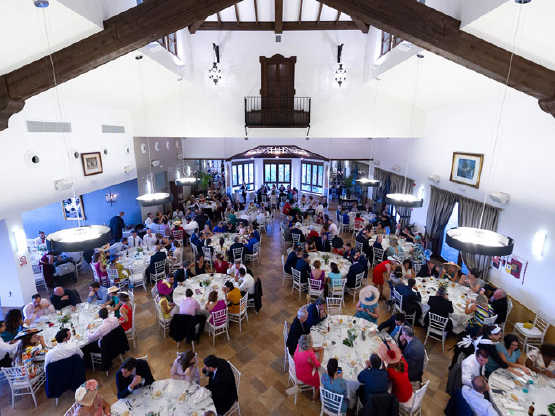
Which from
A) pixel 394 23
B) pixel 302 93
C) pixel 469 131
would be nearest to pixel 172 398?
pixel 394 23

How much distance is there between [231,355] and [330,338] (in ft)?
7.21

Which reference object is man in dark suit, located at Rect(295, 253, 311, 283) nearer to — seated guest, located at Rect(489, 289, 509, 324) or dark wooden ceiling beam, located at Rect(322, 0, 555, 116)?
seated guest, located at Rect(489, 289, 509, 324)

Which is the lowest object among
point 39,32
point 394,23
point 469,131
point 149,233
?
point 149,233

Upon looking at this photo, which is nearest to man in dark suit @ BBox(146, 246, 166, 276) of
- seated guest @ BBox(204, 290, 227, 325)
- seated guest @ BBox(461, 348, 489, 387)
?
seated guest @ BBox(204, 290, 227, 325)

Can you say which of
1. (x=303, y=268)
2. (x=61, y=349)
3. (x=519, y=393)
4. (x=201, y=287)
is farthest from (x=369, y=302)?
(x=61, y=349)

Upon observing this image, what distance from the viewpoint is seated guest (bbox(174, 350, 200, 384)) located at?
4.45 meters

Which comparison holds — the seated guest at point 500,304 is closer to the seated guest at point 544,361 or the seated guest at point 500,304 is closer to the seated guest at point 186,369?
the seated guest at point 544,361

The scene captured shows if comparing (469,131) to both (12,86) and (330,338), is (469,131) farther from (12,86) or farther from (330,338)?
(12,86)

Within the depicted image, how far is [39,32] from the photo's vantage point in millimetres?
4246

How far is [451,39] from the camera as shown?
467cm

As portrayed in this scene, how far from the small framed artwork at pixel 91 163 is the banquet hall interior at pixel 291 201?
0.25 ft

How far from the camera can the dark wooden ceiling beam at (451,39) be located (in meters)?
4.56

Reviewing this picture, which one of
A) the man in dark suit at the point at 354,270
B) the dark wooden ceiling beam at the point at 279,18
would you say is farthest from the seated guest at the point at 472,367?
the dark wooden ceiling beam at the point at 279,18

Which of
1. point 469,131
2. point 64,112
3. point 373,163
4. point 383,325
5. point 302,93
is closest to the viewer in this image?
point 383,325
